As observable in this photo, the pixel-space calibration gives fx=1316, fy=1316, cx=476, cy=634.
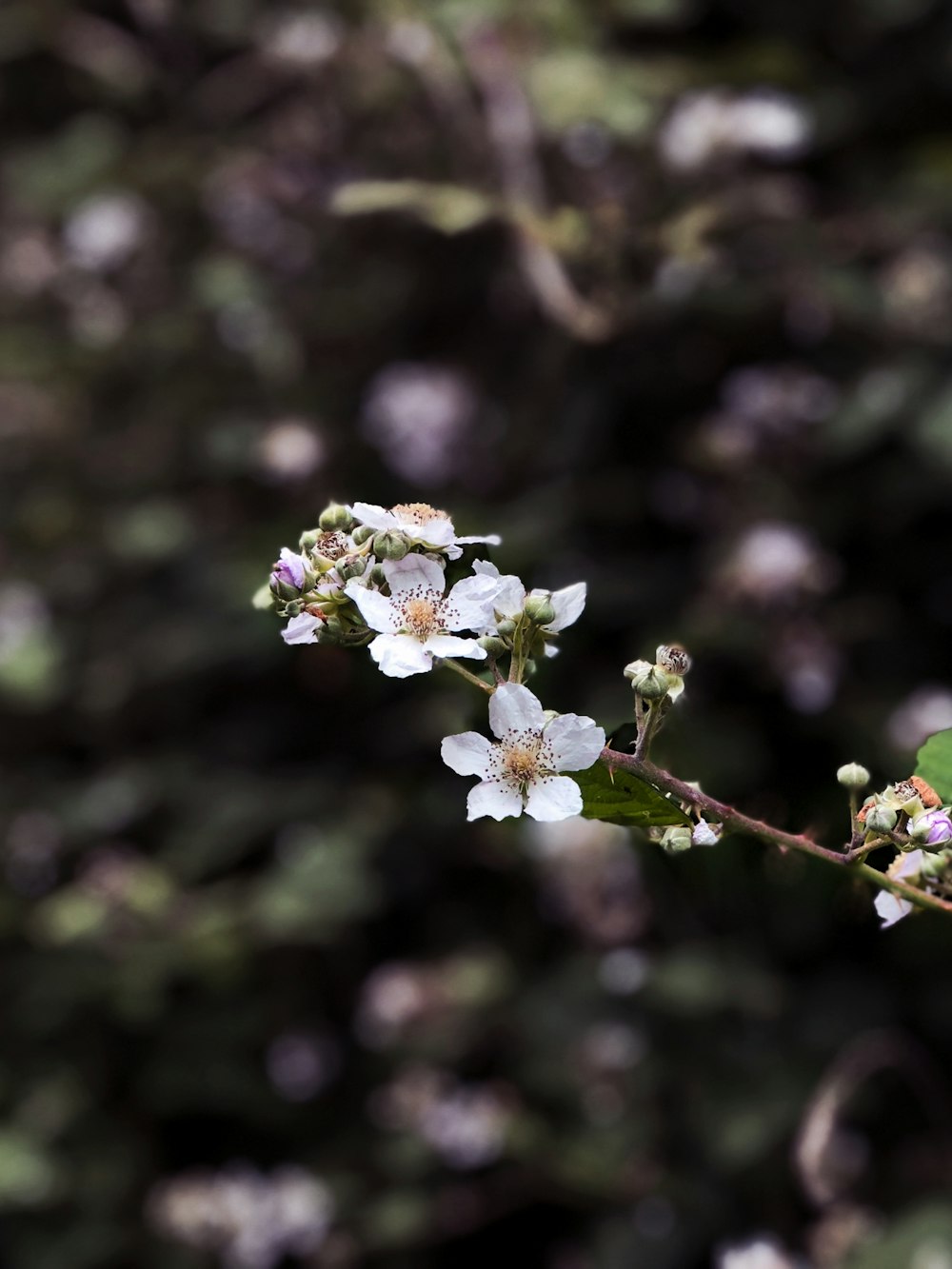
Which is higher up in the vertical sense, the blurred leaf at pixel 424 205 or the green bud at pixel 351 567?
the blurred leaf at pixel 424 205

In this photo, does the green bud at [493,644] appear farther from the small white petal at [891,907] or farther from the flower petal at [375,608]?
the small white petal at [891,907]

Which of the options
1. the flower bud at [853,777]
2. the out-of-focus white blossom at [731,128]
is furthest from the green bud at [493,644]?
the out-of-focus white blossom at [731,128]

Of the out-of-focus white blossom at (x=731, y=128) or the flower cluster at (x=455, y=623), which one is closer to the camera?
the flower cluster at (x=455, y=623)

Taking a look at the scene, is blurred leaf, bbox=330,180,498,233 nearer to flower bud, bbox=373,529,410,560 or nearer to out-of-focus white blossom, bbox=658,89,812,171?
out-of-focus white blossom, bbox=658,89,812,171

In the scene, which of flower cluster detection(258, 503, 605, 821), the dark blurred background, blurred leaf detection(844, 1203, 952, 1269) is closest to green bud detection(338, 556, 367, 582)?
flower cluster detection(258, 503, 605, 821)

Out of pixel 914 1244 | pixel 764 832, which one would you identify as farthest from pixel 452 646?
pixel 914 1244

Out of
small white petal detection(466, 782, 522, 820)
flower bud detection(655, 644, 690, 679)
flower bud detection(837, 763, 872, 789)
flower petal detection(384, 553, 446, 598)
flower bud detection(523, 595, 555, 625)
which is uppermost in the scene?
flower petal detection(384, 553, 446, 598)

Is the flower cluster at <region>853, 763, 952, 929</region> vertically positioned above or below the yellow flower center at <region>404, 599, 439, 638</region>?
below

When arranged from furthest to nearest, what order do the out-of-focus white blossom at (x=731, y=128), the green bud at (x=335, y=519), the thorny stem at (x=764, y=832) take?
the out-of-focus white blossom at (x=731, y=128) → the green bud at (x=335, y=519) → the thorny stem at (x=764, y=832)
